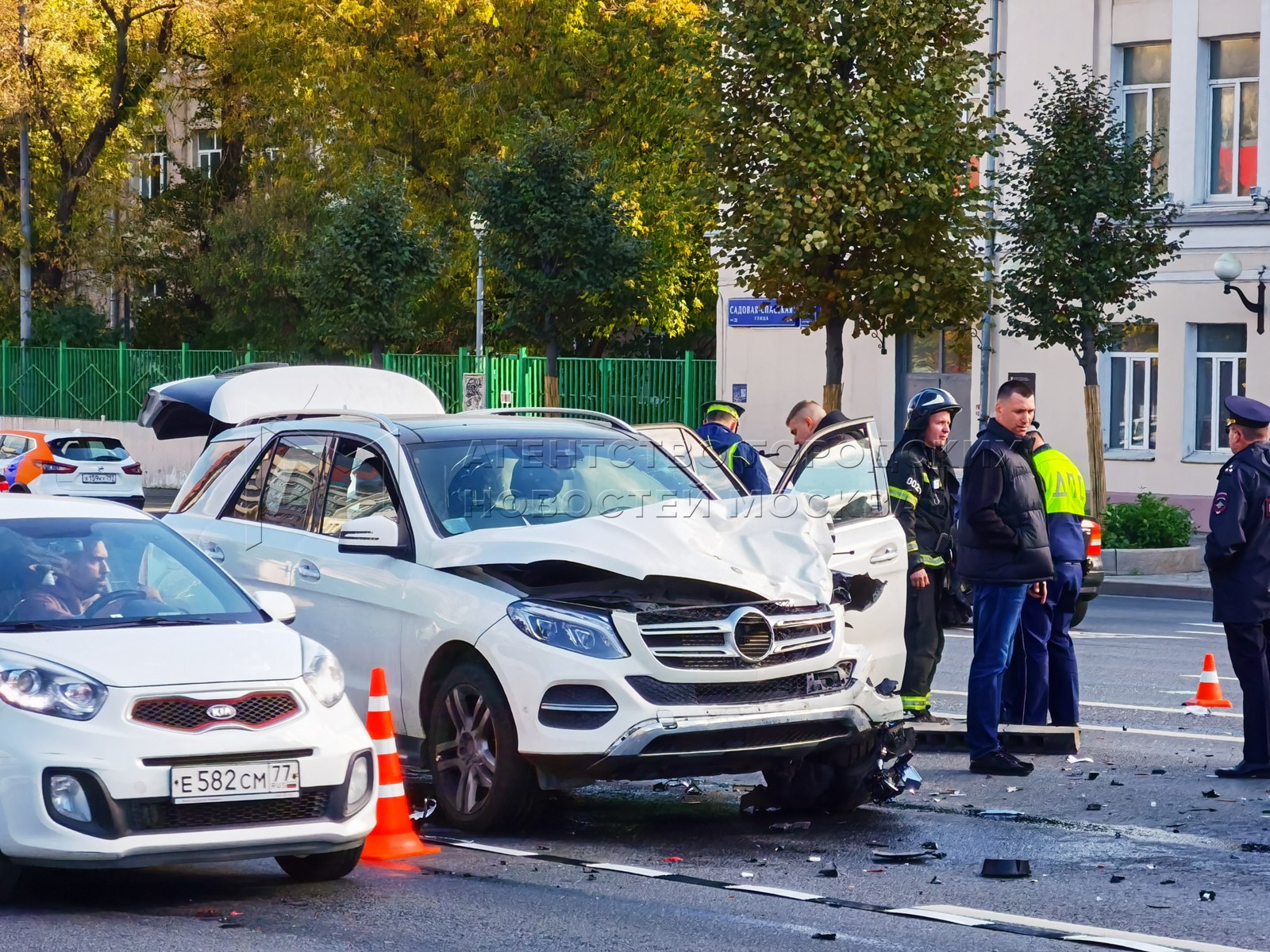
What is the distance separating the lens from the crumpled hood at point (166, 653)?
6.51 meters

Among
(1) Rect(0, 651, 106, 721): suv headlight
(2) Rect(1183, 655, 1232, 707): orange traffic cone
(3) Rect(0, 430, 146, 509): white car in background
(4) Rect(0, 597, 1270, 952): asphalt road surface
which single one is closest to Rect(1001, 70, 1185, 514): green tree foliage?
(2) Rect(1183, 655, 1232, 707): orange traffic cone

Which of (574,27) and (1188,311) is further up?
(574,27)

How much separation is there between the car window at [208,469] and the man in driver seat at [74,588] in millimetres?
2440

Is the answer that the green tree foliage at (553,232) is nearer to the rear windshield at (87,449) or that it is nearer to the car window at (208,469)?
the rear windshield at (87,449)

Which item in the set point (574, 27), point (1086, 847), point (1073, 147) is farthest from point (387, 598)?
point (574, 27)

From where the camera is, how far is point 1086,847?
7.72 metres

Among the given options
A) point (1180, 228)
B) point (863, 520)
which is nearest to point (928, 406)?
point (863, 520)

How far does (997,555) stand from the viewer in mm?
9555

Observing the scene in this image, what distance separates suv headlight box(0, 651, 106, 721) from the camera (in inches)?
251

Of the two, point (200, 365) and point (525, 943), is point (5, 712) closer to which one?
point (525, 943)

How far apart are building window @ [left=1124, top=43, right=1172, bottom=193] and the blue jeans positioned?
70.8ft

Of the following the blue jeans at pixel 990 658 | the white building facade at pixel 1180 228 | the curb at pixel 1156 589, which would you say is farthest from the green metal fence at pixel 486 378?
the blue jeans at pixel 990 658

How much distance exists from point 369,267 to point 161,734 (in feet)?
84.7

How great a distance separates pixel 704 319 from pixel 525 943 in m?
38.3
